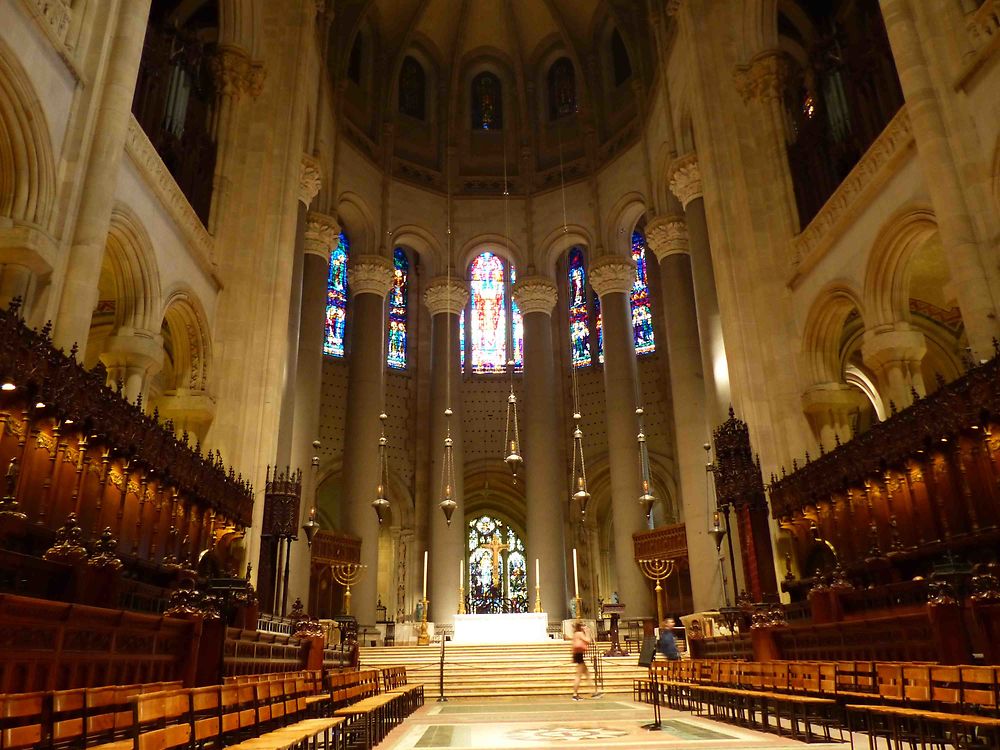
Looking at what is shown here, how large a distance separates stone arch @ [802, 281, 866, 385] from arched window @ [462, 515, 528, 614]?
40.2ft

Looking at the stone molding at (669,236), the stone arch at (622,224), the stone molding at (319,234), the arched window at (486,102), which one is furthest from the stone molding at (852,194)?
the arched window at (486,102)

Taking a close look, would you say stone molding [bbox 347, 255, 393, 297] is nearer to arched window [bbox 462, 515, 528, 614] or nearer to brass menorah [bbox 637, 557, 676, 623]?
arched window [bbox 462, 515, 528, 614]

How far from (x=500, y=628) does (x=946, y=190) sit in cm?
1257

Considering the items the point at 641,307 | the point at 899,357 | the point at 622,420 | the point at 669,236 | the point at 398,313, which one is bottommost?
the point at 899,357

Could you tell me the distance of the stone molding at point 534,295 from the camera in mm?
25406

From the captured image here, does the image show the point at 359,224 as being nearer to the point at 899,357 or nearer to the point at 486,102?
the point at 486,102

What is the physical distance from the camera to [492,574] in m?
24.4

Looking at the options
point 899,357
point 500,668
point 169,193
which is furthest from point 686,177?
point 500,668

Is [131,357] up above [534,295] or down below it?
below

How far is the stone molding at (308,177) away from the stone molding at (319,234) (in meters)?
1.71

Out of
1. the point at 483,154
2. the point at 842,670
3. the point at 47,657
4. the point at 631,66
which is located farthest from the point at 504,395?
the point at 47,657

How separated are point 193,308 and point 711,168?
11282 mm

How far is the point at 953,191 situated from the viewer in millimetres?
9742

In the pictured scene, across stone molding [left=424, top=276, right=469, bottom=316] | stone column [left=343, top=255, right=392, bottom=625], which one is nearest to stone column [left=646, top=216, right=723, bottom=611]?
stone molding [left=424, top=276, right=469, bottom=316]
